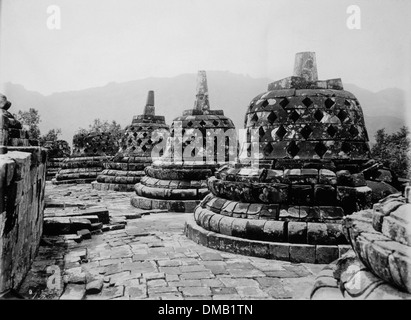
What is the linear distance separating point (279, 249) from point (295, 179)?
841 mm

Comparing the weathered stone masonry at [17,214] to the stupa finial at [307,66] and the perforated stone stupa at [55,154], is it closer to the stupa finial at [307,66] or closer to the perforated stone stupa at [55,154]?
the stupa finial at [307,66]

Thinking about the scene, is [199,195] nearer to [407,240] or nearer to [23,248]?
[23,248]

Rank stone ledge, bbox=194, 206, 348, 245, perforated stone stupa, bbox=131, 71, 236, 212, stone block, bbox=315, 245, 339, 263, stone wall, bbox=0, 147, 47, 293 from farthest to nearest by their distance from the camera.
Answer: perforated stone stupa, bbox=131, 71, 236, 212 < stone ledge, bbox=194, 206, 348, 245 < stone block, bbox=315, 245, 339, 263 < stone wall, bbox=0, 147, 47, 293

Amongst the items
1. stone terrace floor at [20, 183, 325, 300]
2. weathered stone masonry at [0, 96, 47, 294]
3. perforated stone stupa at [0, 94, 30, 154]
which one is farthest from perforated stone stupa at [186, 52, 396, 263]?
perforated stone stupa at [0, 94, 30, 154]

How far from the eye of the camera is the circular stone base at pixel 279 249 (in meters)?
3.69

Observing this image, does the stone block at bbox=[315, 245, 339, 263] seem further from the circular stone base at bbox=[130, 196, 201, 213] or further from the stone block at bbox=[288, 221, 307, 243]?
the circular stone base at bbox=[130, 196, 201, 213]

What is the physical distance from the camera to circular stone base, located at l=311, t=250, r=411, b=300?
187 centimetres

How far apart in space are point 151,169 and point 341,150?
4665 mm

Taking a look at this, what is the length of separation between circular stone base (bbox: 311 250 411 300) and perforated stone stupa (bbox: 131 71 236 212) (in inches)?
187

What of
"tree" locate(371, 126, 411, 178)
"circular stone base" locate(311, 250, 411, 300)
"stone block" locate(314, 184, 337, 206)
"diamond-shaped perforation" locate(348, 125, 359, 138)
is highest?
"diamond-shaped perforation" locate(348, 125, 359, 138)

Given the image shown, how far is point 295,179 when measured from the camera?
4.15 metres

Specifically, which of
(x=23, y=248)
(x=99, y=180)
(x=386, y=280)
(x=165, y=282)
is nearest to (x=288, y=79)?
(x=165, y=282)

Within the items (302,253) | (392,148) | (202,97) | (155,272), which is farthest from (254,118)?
(202,97)

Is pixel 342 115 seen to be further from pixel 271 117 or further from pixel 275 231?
pixel 275 231
